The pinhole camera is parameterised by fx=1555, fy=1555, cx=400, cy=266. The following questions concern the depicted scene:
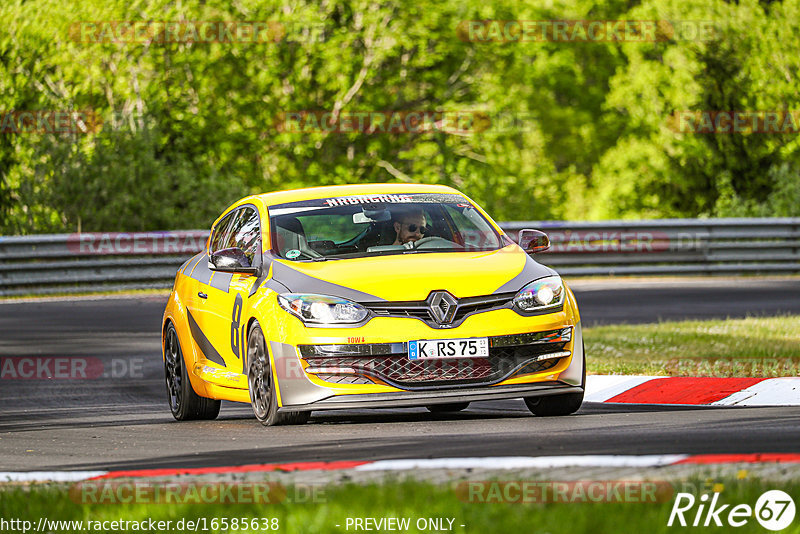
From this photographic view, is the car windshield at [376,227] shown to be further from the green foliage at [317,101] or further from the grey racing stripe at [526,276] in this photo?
the green foliage at [317,101]

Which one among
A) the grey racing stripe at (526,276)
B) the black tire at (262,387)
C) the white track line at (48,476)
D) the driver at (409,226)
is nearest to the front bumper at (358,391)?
the black tire at (262,387)

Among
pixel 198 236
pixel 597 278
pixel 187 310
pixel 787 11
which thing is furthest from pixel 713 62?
pixel 187 310

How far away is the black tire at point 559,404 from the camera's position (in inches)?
388

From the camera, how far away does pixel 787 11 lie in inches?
1471

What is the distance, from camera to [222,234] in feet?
38.7

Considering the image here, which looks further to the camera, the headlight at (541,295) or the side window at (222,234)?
the side window at (222,234)

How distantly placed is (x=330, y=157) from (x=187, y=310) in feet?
94.9

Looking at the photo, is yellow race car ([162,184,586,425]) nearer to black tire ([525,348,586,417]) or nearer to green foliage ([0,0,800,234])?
black tire ([525,348,586,417])

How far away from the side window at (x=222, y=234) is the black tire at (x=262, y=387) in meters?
1.86

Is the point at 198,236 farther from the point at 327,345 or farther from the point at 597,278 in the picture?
the point at 327,345

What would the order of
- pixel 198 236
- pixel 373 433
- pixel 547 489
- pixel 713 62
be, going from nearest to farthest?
pixel 547 489 < pixel 373 433 < pixel 198 236 < pixel 713 62

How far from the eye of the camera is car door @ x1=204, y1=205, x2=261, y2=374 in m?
10.1

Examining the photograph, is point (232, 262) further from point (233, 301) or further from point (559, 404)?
point (559, 404)

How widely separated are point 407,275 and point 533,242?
1.26 metres
